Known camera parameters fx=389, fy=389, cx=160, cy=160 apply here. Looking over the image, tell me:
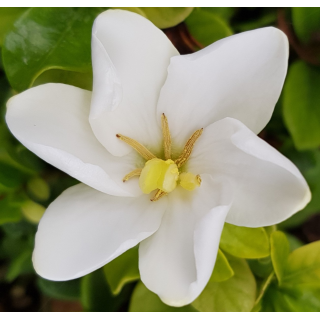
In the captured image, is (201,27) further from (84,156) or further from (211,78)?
(84,156)

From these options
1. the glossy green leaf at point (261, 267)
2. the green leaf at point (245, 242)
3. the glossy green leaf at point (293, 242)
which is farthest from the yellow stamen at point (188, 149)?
the glossy green leaf at point (293, 242)

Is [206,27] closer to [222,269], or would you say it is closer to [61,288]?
[222,269]

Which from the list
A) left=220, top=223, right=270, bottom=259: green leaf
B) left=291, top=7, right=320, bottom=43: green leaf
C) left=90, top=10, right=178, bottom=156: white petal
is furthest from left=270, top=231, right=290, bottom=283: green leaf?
left=291, top=7, right=320, bottom=43: green leaf

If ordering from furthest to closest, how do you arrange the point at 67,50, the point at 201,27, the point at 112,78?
the point at 201,27 < the point at 67,50 < the point at 112,78

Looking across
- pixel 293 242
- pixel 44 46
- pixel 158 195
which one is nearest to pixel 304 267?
pixel 293 242

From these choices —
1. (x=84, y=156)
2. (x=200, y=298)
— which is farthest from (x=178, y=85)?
(x=200, y=298)

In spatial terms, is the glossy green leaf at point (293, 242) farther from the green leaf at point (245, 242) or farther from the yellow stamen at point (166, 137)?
the yellow stamen at point (166, 137)
